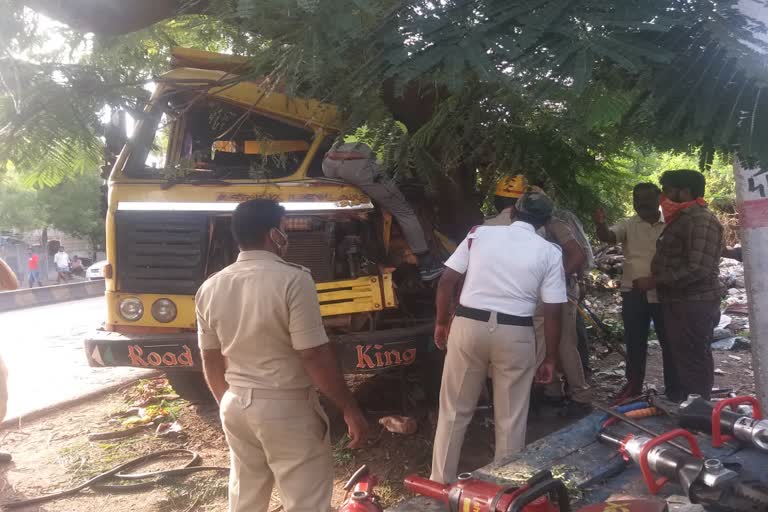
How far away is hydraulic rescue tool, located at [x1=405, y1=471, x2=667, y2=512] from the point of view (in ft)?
6.21

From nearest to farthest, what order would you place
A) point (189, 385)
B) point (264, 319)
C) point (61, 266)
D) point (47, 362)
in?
point (264, 319), point (189, 385), point (47, 362), point (61, 266)

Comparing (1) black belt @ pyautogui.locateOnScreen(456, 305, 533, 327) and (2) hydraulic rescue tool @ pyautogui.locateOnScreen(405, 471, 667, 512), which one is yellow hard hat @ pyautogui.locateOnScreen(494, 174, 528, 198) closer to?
(1) black belt @ pyautogui.locateOnScreen(456, 305, 533, 327)

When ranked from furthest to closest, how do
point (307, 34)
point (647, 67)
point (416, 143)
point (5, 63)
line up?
point (416, 143), point (5, 63), point (307, 34), point (647, 67)

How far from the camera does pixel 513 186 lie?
13.6 ft

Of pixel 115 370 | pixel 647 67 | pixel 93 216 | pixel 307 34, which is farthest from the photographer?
pixel 93 216

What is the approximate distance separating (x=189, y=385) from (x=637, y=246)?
3.89 meters

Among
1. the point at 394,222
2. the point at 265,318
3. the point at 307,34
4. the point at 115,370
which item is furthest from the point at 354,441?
the point at 115,370

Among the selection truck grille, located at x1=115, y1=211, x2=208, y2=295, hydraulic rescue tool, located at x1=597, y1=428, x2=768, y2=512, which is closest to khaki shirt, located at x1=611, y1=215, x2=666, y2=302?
hydraulic rescue tool, located at x1=597, y1=428, x2=768, y2=512

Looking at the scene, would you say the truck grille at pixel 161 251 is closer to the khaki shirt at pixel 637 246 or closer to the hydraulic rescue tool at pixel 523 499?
the hydraulic rescue tool at pixel 523 499

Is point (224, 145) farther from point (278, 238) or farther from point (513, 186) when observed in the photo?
point (278, 238)

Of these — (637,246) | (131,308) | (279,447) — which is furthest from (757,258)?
(131,308)

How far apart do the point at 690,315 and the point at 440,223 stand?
2027 mm

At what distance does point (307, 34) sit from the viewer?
2.26 metres

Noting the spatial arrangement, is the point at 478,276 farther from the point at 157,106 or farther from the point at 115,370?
the point at 115,370
